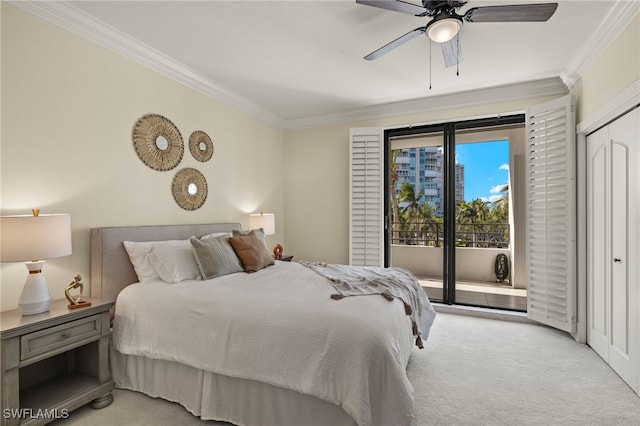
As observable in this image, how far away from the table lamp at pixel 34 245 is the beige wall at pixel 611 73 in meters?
3.97

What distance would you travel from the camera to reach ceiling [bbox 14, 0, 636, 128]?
2.37 m

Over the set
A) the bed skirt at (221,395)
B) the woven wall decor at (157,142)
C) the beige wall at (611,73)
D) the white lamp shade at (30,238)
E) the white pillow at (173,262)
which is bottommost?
the bed skirt at (221,395)

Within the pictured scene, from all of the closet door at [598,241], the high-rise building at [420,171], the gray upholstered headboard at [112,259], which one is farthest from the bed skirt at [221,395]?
the high-rise building at [420,171]

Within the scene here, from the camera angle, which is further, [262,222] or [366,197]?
[366,197]

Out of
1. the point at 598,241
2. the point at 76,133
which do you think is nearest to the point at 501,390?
the point at 598,241

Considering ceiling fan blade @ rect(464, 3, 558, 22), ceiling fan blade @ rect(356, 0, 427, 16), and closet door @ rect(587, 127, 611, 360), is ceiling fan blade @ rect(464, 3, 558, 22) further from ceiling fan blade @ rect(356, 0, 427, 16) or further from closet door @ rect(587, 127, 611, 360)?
closet door @ rect(587, 127, 611, 360)

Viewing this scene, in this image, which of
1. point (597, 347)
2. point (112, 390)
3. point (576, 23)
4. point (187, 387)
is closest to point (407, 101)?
point (576, 23)

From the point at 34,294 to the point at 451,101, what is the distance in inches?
175

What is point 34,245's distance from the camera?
6.15 ft

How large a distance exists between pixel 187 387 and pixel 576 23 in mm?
3986

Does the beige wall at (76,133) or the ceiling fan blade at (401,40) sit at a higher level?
the ceiling fan blade at (401,40)

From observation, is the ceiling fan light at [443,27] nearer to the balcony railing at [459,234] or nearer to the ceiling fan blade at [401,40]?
the ceiling fan blade at [401,40]

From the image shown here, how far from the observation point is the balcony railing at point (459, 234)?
5.20 metres

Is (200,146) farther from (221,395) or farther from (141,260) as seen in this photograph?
(221,395)
